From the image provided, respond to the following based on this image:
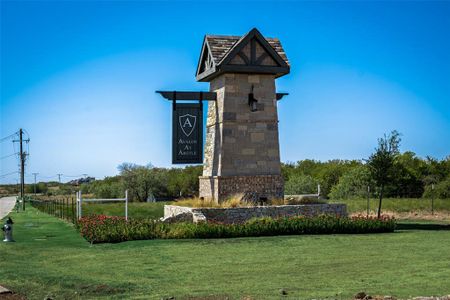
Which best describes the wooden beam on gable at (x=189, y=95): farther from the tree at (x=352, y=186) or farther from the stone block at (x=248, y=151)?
the tree at (x=352, y=186)

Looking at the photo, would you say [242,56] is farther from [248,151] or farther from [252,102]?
[248,151]

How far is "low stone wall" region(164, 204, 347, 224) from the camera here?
888 inches

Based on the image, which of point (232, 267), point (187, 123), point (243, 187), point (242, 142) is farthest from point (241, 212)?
point (232, 267)

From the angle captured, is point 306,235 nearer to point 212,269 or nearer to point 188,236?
point 188,236

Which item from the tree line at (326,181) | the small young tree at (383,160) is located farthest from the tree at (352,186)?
the small young tree at (383,160)

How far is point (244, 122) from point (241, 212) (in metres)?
4.09

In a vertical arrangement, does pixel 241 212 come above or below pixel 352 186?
below

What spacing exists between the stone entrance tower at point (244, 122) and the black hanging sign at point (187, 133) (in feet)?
1.87

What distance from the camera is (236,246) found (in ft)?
58.4

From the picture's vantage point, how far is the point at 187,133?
25594 mm

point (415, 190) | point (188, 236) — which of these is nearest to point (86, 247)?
point (188, 236)

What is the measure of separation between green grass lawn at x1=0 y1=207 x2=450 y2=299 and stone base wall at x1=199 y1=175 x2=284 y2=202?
5333 millimetres

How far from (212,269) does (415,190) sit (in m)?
43.4

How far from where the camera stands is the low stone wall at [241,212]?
2256 cm
